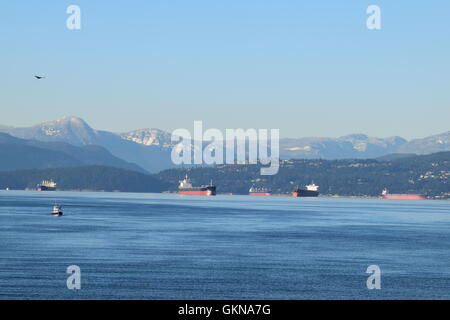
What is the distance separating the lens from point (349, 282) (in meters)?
85.1

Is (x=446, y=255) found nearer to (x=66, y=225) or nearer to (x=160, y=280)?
(x=160, y=280)

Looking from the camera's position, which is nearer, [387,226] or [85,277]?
[85,277]

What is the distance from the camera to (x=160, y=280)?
275ft

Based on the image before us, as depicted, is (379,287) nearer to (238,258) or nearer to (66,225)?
(238,258)

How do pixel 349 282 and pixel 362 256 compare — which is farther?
pixel 362 256
